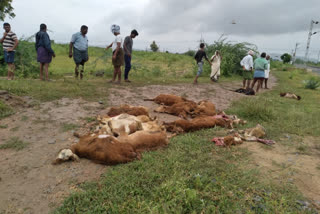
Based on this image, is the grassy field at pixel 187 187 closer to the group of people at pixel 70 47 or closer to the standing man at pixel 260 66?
the group of people at pixel 70 47

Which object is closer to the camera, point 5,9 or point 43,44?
point 43,44

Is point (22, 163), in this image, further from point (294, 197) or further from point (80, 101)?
point (294, 197)

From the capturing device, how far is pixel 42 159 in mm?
2777

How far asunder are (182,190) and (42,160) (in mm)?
1782

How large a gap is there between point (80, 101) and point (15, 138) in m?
2.02

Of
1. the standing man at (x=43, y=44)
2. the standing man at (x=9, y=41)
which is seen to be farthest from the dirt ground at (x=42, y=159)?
the standing man at (x=9, y=41)

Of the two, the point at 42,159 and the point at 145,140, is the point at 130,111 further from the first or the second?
the point at 42,159

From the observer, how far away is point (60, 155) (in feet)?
8.91

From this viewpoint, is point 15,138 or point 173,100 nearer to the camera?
point 15,138

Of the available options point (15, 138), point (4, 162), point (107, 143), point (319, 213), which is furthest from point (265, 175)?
point (15, 138)

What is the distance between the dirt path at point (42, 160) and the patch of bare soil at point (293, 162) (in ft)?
6.60

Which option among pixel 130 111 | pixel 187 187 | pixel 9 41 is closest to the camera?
pixel 187 187

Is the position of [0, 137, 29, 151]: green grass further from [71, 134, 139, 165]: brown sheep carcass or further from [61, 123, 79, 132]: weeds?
[71, 134, 139, 165]: brown sheep carcass

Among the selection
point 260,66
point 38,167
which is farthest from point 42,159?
point 260,66
